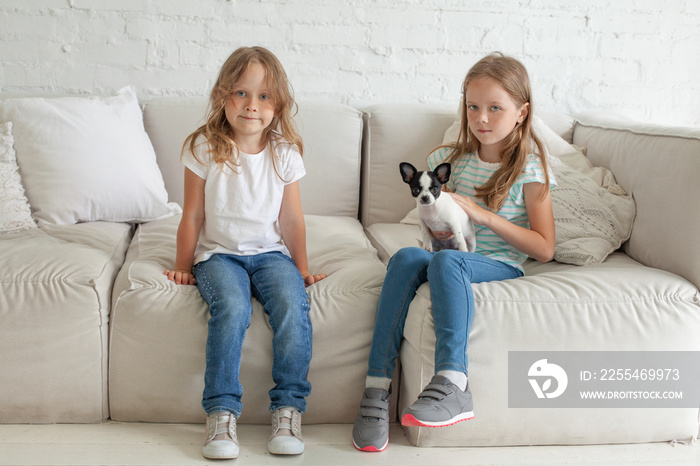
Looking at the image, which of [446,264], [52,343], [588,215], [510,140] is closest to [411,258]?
[446,264]

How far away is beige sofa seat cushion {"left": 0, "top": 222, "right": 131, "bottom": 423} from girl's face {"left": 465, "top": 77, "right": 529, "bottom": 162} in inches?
40.9

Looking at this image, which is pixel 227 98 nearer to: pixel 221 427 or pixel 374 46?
pixel 221 427

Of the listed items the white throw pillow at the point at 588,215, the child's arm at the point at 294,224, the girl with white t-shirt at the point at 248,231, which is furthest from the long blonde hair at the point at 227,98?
the white throw pillow at the point at 588,215

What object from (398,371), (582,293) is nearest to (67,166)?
(398,371)

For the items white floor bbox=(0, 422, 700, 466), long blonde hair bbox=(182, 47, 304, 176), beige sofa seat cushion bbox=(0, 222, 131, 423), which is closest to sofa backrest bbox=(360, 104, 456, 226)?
long blonde hair bbox=(182, 47, 304, 176)

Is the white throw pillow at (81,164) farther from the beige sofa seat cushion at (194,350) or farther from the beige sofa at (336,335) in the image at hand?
the beige sofa seat cushion at (194,350)

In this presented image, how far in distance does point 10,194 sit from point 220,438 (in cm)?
112

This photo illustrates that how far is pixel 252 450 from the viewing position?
4.82 ft

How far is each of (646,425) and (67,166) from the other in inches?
72.3

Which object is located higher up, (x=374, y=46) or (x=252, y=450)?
(x=374, y=46)

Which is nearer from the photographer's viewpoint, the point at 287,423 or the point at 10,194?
the point at 287,423

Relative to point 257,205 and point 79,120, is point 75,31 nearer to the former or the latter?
point 79,120

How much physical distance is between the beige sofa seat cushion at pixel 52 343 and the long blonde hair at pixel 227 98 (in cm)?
43

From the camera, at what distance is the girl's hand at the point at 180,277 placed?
1608mm
